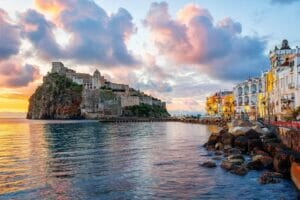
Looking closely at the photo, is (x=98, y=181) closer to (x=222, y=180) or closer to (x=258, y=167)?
(x=222, y=180)

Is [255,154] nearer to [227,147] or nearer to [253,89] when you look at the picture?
[227,147]

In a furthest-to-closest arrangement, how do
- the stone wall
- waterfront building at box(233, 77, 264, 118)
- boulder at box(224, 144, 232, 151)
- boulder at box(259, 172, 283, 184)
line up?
waterfront building at box(233, 77, 264, 118) < boulder at box(224, 144, 232, 151) < the stone wall < boulder at box(259, 172, 283, 184)

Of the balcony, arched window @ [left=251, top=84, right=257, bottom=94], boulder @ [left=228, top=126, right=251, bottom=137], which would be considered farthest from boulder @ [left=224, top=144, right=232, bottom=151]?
arched window @ [left=251, top=84, right=257, bottom=94]

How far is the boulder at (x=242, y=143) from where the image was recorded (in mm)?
43062

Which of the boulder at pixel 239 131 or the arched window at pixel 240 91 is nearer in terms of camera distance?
the boulder at pixel 239 131

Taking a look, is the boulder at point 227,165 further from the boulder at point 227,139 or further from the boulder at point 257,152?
the boulder at point 227,139

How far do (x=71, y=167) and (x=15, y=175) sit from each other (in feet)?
18.3

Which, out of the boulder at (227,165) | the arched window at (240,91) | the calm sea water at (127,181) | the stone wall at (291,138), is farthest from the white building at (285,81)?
the arched window at (240,91)

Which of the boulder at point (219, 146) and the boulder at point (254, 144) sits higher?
the boulder at point (254, 144)

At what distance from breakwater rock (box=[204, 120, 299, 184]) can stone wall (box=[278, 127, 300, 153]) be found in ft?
1.63

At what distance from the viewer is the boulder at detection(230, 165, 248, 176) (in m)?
28.1

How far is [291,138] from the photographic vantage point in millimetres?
34750

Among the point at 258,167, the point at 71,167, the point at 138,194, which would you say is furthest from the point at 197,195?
the point at 71,167

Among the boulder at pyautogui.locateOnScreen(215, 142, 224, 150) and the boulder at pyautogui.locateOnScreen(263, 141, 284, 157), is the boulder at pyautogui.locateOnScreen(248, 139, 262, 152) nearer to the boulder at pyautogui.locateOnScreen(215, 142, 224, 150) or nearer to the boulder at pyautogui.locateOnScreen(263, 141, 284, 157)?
the boulder at pyautogui.locateOnScreen(263, 141, 284, 157)
